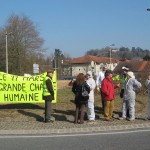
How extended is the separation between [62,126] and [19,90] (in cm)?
405

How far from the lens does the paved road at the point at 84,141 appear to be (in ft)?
31.3

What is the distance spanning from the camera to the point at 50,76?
14023 mm

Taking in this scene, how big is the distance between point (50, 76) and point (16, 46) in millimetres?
52865

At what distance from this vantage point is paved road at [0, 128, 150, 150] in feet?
31.3

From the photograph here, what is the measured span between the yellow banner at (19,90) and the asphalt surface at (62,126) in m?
1.94

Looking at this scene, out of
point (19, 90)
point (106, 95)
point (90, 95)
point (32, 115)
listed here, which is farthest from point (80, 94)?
point (19, 90)

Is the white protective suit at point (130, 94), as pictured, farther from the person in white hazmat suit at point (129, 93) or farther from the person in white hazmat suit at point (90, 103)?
the person in white hazmat suit at point (90, 103)

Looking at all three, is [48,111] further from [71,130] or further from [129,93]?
[129,93]

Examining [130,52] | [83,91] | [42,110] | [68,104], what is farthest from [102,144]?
[130,52]

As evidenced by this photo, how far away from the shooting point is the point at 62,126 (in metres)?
12.8

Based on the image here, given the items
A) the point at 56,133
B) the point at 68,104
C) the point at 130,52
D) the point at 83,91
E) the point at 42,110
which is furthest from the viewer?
the point at 130,52

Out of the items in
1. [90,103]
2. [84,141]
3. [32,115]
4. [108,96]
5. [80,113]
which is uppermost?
[108,96]

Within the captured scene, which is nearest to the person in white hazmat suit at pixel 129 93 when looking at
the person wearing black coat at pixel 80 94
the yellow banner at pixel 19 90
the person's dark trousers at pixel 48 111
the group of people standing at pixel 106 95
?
the group of people standing at pixel 106 95

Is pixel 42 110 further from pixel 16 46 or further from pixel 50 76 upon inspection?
pixel 16 46
